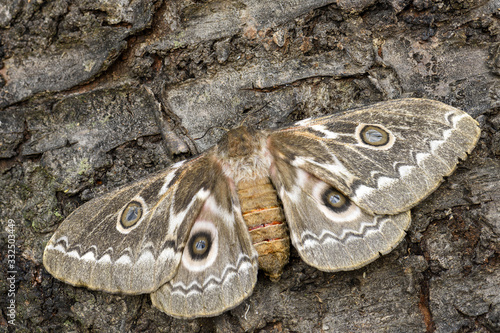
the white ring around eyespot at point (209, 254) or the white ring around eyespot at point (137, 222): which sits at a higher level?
the white ring around eyespot at point (137, 222)

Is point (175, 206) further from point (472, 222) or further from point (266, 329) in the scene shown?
point (472, 222)

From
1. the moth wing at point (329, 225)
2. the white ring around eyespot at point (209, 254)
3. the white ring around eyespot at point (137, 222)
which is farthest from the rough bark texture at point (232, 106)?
the white ring around eyespot at point (209, 254)

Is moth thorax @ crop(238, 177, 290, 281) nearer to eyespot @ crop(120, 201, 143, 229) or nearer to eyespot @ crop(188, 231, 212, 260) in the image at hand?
eyespot @ crop(188, 231, 212, 260)

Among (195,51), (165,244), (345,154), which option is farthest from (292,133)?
(165,244)

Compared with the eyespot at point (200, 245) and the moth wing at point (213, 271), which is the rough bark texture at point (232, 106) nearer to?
the moth wing at point (213, 271)

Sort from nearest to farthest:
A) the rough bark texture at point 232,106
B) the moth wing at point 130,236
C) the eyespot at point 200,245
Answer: the rough bark texture at point 232,106 < the moth wing at point 130,236 < the eyespot at point 200,245

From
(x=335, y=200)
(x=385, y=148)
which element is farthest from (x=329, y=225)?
(x=385, y=148)
